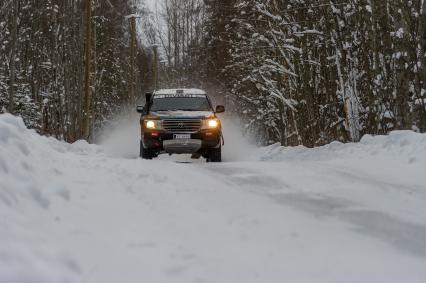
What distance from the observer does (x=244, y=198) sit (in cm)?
574

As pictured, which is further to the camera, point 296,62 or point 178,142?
point 296,62

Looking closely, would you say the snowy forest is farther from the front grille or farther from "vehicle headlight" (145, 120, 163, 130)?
"vehicle headlight" (145, 120, 163, 130)

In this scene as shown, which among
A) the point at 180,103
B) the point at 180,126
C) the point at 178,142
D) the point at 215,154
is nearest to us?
the point at 178,142

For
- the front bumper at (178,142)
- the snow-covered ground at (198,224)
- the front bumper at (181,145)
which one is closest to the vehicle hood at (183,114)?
the front bumper at (178,142)

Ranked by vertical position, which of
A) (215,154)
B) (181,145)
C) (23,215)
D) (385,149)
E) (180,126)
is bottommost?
(215,154)

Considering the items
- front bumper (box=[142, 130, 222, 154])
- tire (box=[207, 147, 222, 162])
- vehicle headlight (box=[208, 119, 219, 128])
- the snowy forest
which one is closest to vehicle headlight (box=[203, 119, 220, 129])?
vehicle headlight (box=[208, 119, 219, 128])

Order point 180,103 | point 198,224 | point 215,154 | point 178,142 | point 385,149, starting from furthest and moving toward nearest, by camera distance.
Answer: point 180,103, point 215,154, point 178,142, point 385,149, point 198,224

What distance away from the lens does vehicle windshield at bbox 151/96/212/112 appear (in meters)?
12.3

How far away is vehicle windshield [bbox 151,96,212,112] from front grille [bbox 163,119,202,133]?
2.74 feet

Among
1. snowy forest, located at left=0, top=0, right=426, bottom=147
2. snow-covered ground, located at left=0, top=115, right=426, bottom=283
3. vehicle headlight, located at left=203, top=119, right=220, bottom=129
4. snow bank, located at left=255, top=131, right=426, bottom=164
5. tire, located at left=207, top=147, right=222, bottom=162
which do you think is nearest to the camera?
snow-covered ground, located at left=0, top=115, right=426, bottom=283

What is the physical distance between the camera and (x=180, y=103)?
1257 cm

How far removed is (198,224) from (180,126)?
705cm

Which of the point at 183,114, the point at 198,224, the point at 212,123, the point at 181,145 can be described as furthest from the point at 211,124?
the point at 198,224

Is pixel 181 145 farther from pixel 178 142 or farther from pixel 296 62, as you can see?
pixel 296 62
